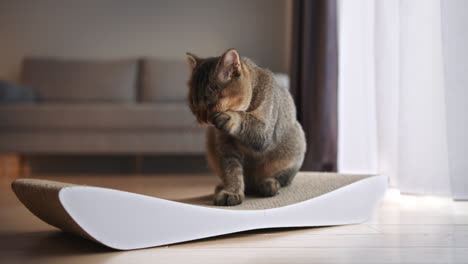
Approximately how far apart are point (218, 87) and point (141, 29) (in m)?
3.70

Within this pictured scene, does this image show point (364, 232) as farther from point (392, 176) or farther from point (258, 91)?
point (392, 176)

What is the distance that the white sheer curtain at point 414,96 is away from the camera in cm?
164

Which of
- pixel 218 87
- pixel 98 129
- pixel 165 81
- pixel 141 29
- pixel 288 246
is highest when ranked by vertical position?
pixel 141 29

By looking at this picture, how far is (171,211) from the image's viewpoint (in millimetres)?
1044

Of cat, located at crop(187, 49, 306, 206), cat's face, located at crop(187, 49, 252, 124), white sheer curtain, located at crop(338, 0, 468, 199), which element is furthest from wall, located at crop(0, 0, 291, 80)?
cat's face, located at crop(187, 49, 252, 124)

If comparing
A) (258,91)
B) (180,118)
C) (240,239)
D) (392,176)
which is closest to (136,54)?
(180,118)

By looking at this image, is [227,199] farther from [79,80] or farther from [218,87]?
[79,80]

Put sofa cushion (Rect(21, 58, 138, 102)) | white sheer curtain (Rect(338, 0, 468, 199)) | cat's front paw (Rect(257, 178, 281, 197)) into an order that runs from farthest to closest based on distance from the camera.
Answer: sofa cushion (Rect(21, 58, 138, 102)) → white sheer curtain (Rect(338, 0, 468, 199)) → cat's front paw (Rect(257, 178, 281, 197))

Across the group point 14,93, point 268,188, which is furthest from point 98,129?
point 268,188

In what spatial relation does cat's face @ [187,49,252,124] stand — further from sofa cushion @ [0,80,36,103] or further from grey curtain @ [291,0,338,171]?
sofa cushion @ [0,80,36,103]

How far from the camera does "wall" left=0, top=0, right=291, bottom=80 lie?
15.2 ft

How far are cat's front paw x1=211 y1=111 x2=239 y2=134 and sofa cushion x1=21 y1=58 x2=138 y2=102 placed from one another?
3328 millimetres

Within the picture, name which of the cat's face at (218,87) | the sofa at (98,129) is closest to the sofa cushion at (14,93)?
the sofa at (98,129)

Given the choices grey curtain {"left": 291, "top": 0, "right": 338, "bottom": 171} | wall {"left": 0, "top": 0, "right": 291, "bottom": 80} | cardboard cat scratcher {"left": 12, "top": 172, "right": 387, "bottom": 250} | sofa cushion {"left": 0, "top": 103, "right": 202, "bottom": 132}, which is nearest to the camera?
cardboard cat scratcher {"left": 12, "top": 172, "right": 387, "bottom": 250}
